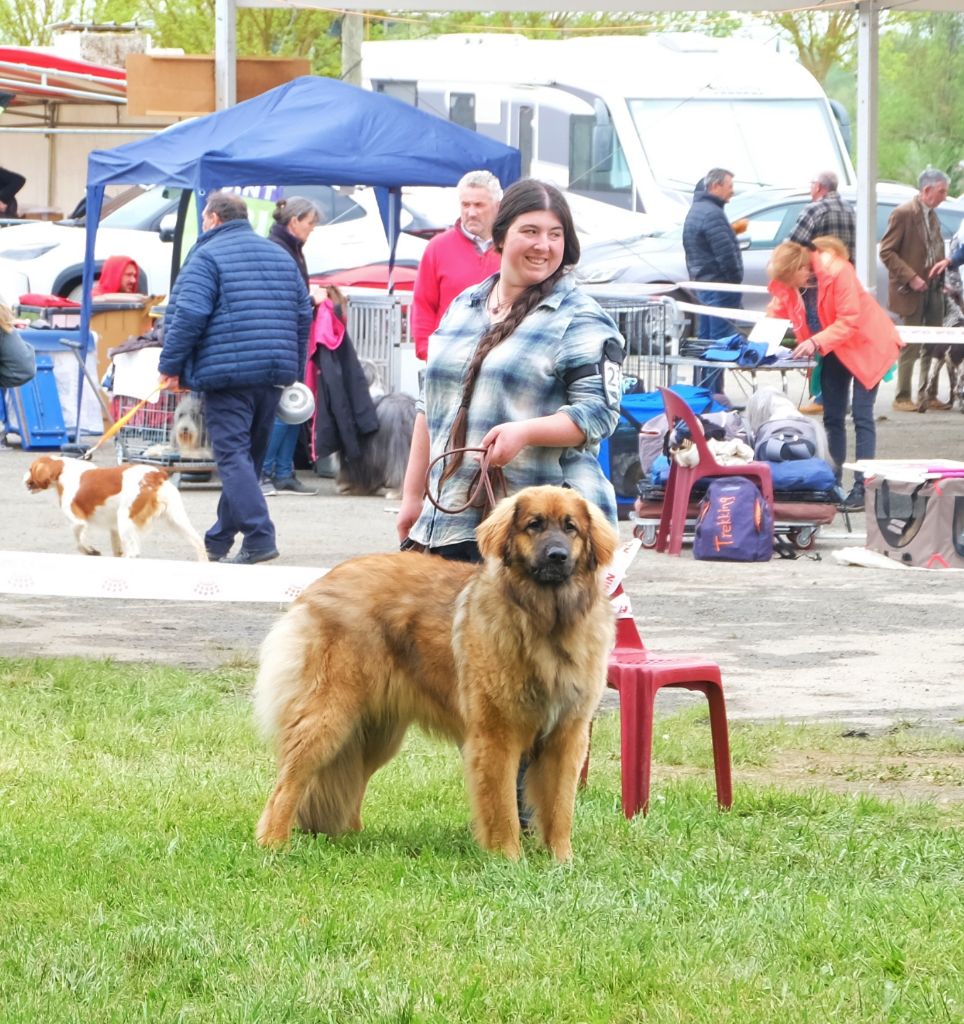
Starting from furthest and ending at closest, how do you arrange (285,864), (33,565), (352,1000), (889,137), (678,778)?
1. (889,137)
2. (33,565)
3. (678,778)
4. (285,864)
5. (352,1000)

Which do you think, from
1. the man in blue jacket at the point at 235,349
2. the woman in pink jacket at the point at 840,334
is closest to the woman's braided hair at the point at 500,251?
the man in blue jacket at the point at 235,349

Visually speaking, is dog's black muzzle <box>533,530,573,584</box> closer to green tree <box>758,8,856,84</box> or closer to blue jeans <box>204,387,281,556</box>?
blue jeans <box>204,387,281,556</box>

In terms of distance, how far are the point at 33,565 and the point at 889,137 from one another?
4257 cm

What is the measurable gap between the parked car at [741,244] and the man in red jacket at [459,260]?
10.2 metres

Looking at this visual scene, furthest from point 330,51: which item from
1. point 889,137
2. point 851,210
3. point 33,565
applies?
point 33,565

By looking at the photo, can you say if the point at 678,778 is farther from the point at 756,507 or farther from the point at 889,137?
the point at 889,137

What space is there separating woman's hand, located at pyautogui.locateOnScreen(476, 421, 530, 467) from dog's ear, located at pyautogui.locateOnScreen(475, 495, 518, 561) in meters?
0.21

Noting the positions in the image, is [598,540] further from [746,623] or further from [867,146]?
[867,146]

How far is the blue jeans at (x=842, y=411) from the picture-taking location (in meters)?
13.7

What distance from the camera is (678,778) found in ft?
21.1

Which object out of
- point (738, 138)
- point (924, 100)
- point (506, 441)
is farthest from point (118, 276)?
point (924, 100)

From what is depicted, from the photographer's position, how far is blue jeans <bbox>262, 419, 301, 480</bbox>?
47.9ft

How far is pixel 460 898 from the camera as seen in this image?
15.3 ft

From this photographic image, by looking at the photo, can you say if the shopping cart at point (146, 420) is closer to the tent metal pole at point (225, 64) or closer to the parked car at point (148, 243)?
the tent metal pole at point (225, 64)
